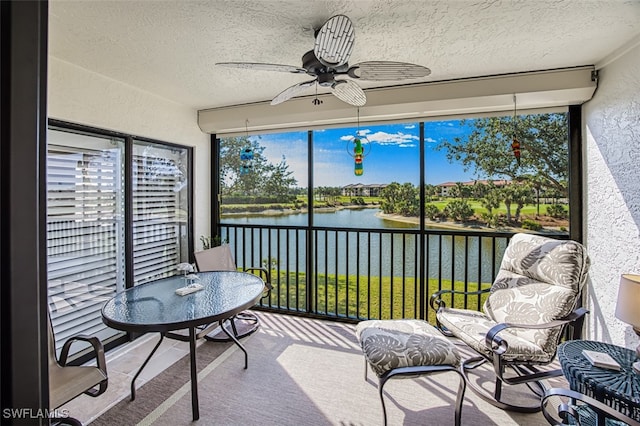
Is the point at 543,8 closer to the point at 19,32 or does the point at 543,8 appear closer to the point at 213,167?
the point at 19,32

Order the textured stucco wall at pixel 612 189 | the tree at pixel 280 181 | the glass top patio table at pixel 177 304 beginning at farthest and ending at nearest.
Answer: the tree at pixel 280 181 → the textured stucco wall at pixel 612 189 → the glass top patio table at pixel 177 304

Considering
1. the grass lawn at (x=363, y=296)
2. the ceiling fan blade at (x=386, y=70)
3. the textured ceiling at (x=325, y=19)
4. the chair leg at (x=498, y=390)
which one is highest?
the textured ceiling at (x=325, y=19)

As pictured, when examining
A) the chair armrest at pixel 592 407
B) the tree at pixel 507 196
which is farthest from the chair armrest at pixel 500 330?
the tree at pixel 507 196

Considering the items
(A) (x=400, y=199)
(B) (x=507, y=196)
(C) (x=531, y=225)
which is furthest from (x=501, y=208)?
(A) (x=400, y=199)

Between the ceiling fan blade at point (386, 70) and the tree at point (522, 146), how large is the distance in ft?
5.17

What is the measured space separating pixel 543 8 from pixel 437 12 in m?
0.59

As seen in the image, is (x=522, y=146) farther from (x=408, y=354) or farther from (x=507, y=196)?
(x=408, y=354)

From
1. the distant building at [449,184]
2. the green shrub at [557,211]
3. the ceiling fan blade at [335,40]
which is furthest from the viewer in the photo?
the distant building at [449,184]

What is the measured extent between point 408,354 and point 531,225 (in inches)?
78.5

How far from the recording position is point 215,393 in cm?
222

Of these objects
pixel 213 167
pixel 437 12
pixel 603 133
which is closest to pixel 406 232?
pixel 603 133

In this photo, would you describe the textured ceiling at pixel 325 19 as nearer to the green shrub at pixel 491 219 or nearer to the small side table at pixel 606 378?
the green shrub at pixel 491 219

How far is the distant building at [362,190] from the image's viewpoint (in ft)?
11.3

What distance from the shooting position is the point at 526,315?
7.47 ft
